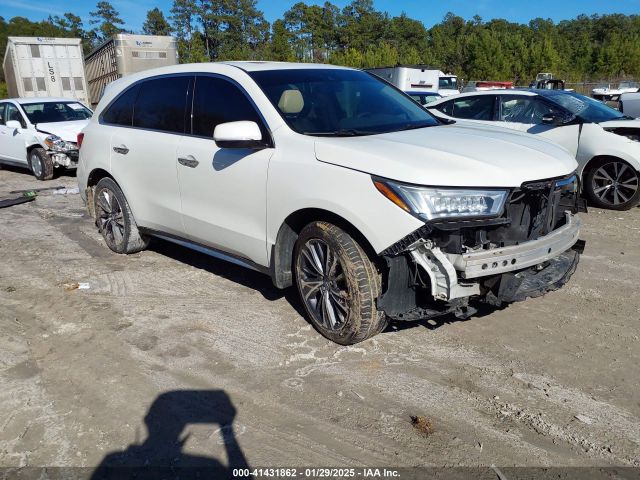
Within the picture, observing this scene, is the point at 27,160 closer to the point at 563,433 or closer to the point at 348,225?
the point at 348,225

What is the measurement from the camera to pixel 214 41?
77.9m

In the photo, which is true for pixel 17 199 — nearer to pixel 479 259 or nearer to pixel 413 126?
pixel 413 126

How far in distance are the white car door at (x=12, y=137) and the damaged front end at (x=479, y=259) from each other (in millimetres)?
10634

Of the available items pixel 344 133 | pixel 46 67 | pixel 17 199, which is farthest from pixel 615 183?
pixel 46 67

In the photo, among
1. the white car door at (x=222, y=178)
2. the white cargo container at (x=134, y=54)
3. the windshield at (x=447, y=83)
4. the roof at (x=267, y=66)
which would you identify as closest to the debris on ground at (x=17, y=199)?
the white car door at (x=222, y=178)

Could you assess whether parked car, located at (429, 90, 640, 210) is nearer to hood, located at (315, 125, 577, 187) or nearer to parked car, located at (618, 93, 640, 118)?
parked car, located at (618, 93, 640, 118)

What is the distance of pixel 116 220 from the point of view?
18.7 feet

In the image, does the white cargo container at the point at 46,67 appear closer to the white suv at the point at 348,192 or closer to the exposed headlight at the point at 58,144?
the exposed headlight at the point at 58,144

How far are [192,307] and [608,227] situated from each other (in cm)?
515

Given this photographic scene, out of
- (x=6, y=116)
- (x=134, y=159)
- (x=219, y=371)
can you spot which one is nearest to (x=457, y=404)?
(x=219, y=371)

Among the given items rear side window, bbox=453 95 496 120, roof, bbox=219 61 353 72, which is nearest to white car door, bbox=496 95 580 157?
rear side window, bbox=453 95 496 120

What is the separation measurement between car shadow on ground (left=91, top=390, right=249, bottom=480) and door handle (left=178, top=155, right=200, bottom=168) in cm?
186

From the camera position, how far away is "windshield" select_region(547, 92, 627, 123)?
778cm

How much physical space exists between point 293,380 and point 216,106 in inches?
88.0
